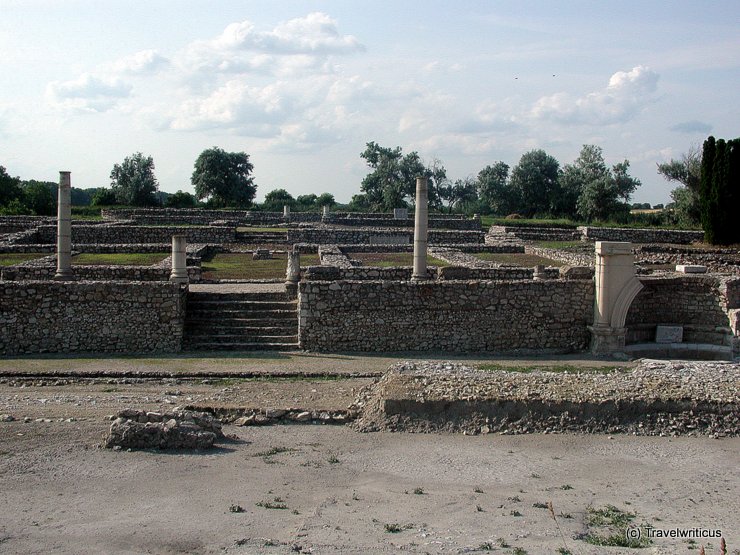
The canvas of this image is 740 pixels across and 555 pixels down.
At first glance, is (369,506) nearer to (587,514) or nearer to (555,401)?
(587,514)

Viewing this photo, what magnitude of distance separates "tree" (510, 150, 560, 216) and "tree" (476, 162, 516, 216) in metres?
0.61

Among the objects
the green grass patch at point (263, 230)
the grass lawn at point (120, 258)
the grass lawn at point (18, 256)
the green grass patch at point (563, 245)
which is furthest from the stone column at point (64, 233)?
the green grass patch at point (563, 245)

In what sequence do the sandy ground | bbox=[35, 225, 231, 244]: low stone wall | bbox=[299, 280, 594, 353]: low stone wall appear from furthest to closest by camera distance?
bbox=[35, 225, 231, 244]: low stone wall < bbox=[299, 280, 594, 353]: low stone wall < the sandy ground

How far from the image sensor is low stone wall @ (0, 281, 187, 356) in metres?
16.6

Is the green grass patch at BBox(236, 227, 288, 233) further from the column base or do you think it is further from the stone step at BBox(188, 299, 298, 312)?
the column base

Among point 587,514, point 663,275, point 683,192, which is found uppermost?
point 683,192

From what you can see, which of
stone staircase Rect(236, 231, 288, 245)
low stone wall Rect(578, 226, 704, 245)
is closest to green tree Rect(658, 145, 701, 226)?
low stone wall Rect(578, 226, 704, 245)

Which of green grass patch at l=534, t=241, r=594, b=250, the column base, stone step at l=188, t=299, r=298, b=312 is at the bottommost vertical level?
the column base

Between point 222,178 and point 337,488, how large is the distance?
215ft

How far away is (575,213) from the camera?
222 ft

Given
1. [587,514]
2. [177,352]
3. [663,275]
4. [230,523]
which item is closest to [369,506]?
[230,523]

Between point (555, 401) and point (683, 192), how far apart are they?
45.8 m

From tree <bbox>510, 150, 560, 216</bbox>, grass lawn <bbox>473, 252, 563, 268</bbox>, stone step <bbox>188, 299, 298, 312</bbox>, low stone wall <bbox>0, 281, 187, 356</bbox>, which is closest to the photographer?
low stone wall <bbox>0, 281, 187, 356</bbox>

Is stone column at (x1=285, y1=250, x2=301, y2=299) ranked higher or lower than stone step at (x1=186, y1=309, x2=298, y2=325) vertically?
higher
